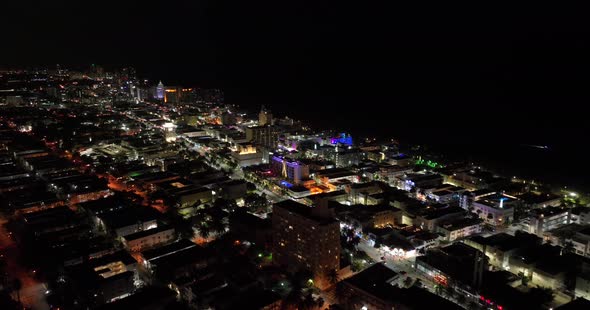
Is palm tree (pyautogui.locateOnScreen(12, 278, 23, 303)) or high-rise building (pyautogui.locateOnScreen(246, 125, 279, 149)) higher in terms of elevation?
high-rise building (pyautogui.locateOnScreen(246, 125, 279, 149))

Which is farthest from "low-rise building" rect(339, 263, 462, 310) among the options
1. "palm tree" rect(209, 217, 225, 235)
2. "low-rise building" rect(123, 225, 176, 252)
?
"low-rise building" rect(123, 225, 176, 252)

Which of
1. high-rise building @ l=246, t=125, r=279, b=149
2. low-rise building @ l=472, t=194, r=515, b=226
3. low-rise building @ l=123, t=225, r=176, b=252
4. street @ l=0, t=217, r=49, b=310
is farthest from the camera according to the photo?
high-rise building @ l=246, t=125, r=279, b=149

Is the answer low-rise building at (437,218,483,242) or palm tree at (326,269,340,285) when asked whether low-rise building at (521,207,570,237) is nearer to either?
low-rise building at (437,218,483,242)

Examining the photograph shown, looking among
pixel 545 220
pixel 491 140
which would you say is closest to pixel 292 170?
pixel 545 220

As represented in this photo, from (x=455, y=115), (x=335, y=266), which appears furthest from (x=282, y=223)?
(x=455, y=115)

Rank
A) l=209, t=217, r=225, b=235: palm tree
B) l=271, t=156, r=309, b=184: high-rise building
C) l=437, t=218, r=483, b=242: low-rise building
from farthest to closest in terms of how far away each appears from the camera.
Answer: l=271, t=156, r=309, b=184: high-rise building < l=437, t=218, r=483, b=242: low-rise building < l=209, t=217, r=225, b=235: palm tree

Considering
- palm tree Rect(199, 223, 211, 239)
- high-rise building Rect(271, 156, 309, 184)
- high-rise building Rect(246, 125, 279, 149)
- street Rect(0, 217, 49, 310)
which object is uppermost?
high-rise building Rect(246, 125, 279, 149)

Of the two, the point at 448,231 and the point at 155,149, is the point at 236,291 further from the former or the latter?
the point at 155,149
